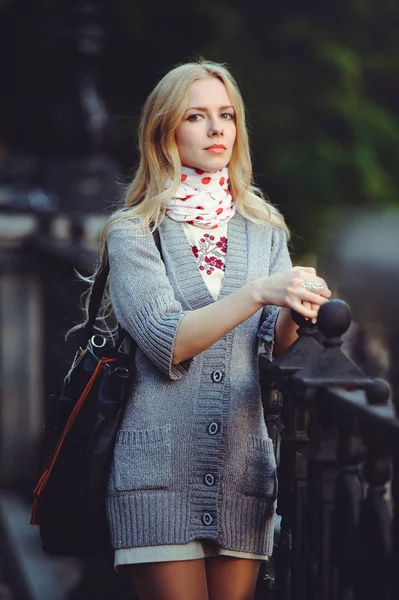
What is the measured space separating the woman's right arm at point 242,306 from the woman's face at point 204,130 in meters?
0.47

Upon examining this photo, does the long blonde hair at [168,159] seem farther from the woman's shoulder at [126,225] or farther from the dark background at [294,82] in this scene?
the dark background at [294,82]

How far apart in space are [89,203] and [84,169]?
230 mm

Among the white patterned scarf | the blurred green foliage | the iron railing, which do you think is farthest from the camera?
the blurred green foliage

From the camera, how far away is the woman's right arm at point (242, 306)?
2.75m

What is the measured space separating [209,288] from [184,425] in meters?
0.36

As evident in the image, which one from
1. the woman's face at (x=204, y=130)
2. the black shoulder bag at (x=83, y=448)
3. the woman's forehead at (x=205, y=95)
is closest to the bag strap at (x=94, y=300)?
the black shoulder bag at (x=83, y=448)

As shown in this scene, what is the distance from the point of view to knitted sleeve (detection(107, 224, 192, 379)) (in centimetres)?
298

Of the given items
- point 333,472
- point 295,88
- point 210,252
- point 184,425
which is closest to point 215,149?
point 210,252

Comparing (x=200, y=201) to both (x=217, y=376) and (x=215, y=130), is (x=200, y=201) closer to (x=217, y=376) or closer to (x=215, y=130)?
(x=215, y=130)

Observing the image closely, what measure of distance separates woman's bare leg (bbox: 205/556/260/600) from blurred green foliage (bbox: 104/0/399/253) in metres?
12.8

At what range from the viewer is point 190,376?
10.2ft

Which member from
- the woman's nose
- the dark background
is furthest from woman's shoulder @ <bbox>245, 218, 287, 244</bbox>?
the dark background

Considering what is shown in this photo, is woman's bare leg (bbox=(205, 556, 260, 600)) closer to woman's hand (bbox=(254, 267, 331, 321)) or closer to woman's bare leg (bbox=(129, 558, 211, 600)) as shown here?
woman's bare leg (bbox=(129, 558, 211, 600))

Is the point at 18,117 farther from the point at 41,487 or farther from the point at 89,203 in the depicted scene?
the point at 41,487
